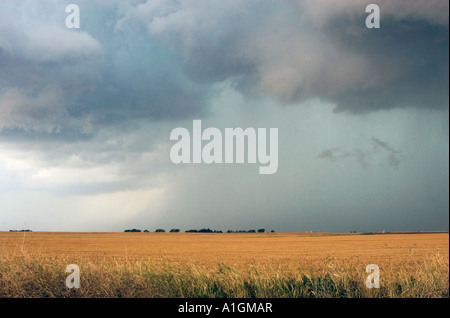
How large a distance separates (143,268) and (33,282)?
4416 millimetres

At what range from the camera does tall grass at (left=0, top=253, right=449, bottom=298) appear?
16.0 meters

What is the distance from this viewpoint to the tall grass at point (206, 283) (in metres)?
16.0

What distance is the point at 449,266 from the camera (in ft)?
56.6

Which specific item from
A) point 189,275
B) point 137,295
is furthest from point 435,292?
point 137,295

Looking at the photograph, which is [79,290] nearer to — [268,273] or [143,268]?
[143,268]

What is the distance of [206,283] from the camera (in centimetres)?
1631

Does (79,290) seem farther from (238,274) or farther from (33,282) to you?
(238,274)
